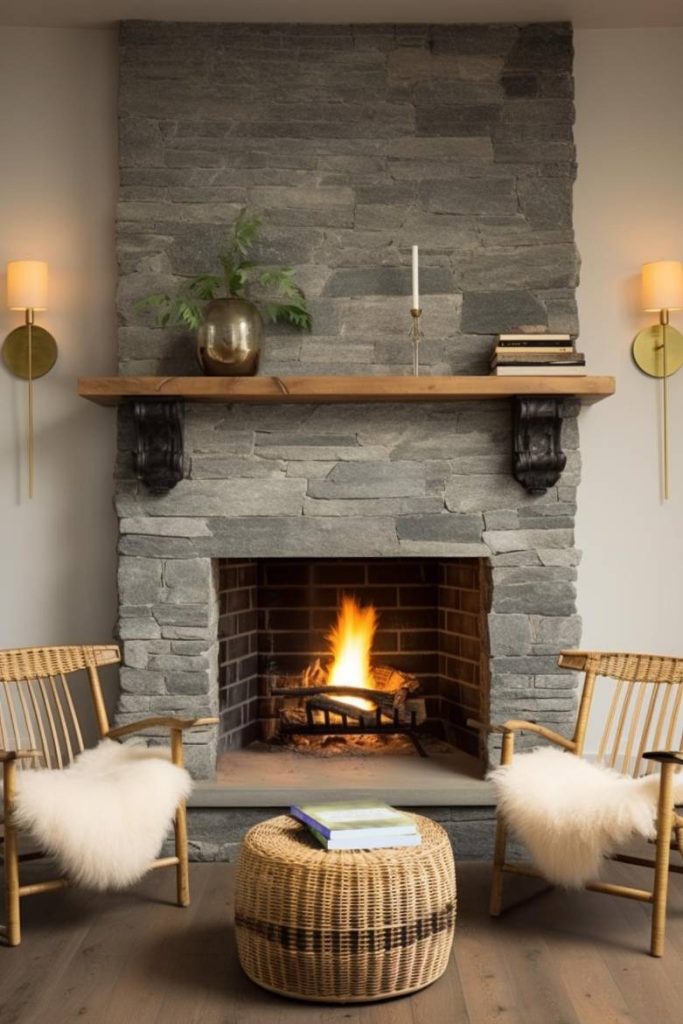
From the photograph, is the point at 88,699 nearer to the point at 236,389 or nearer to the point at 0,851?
the point at 0,851

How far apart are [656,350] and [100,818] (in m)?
2.52

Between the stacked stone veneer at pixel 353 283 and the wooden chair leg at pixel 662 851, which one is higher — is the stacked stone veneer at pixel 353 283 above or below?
above

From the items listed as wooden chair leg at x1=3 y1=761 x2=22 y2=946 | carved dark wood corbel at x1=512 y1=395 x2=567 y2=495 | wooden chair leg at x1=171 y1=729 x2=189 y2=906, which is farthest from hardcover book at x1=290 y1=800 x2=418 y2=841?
carved dark wood corbel at x1=512 y1=395 x2=567 y2=495

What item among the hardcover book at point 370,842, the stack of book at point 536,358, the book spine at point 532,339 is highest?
the book spine at point 532,339

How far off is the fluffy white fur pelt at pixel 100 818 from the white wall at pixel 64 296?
1105 mm

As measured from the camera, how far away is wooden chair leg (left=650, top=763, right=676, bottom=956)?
9.29 ft

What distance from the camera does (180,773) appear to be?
3.15 metres

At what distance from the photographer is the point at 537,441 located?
3734 millimetres

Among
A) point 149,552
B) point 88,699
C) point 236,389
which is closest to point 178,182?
point 236,389

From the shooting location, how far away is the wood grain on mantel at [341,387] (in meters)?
3.57

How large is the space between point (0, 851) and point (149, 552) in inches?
41.3

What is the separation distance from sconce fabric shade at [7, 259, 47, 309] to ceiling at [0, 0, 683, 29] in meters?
0.88

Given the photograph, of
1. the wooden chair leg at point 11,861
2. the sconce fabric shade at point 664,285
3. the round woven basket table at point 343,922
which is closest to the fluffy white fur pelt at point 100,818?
the wooden chair leg at point 11,861

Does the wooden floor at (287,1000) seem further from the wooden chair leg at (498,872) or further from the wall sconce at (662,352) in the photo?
the wall sconce at (662,352)
